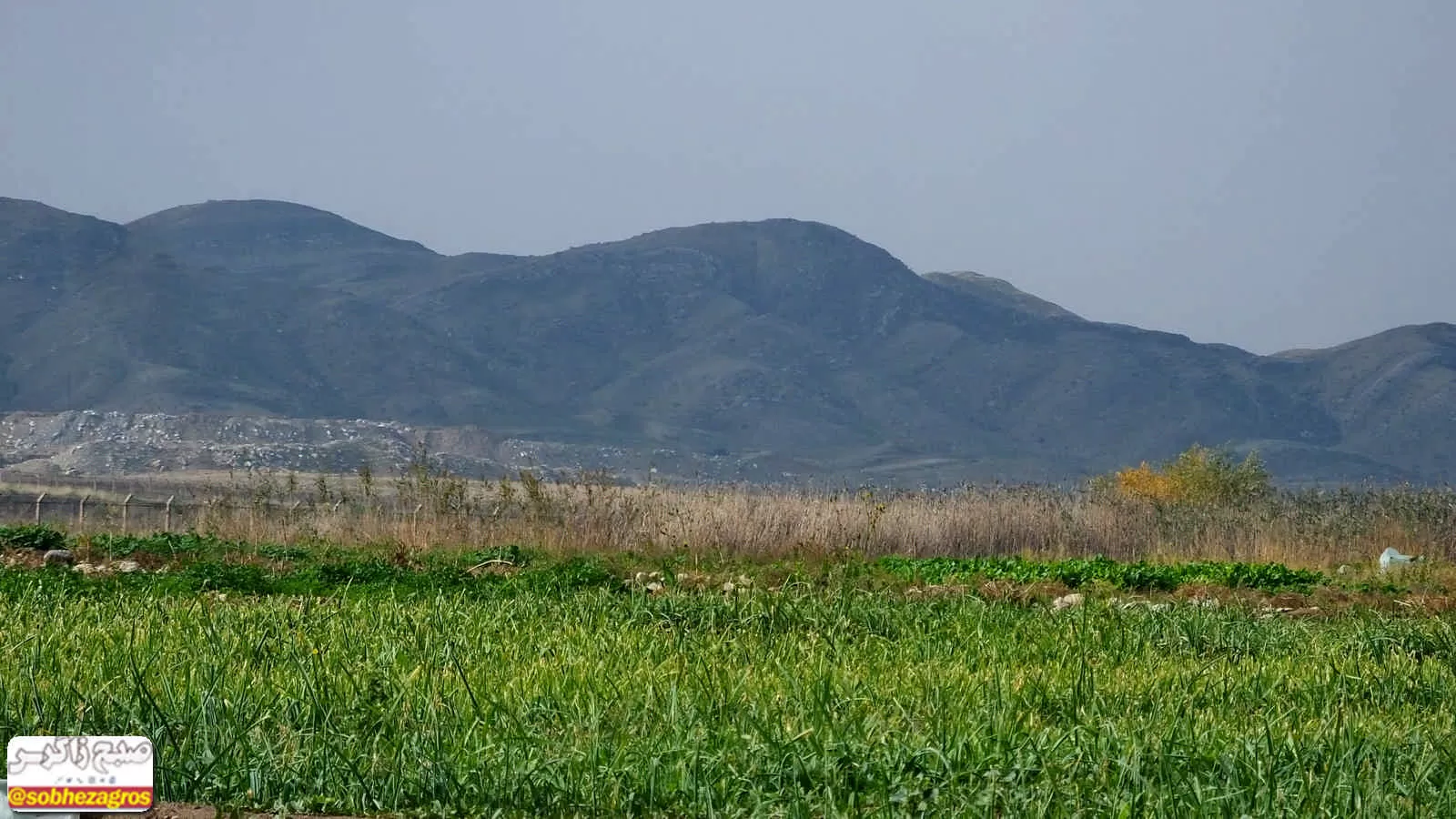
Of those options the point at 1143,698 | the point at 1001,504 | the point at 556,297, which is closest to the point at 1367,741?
the point at 1143,698

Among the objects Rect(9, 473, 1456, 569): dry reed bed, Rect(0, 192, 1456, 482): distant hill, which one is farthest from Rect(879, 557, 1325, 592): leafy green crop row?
Rect(0, 192, 1456, 482): distant hill

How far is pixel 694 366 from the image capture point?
152m

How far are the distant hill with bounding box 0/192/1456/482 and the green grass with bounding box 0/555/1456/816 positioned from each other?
4359 inches

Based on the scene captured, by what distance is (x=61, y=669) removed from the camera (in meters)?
6.57

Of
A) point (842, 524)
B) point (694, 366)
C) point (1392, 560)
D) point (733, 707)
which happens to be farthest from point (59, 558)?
point (694, 366)

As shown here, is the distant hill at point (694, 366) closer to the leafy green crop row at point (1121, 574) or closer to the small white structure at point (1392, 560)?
the small white structure at point (1392, 560)

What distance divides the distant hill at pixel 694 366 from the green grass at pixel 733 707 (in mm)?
110713

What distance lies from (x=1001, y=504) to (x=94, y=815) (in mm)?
20976

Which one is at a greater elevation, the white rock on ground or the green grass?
the green grass

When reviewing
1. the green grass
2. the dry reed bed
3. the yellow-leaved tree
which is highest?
the green grass

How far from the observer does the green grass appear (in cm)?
485

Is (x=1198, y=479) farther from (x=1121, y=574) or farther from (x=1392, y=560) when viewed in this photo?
(x=1121, y=574)

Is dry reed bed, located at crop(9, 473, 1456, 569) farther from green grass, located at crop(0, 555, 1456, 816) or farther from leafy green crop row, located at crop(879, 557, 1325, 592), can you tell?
green grass, located at crop(0, 555, 1456, 816)

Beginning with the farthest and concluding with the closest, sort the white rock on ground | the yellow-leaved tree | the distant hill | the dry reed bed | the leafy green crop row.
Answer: the distant hill < the yellow-leaved tree < the dry reed bed < the leafy green crop row < the white rock on ground
